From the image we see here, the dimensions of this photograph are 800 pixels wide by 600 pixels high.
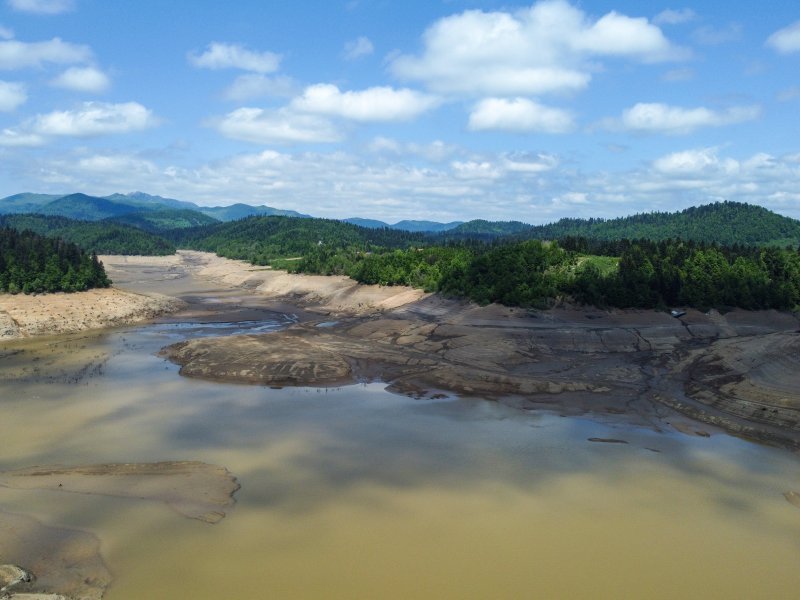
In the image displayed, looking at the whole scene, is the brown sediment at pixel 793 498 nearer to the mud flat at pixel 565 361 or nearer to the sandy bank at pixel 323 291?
the mud flat at pixel 565 361

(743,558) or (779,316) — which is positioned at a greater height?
(779,316)

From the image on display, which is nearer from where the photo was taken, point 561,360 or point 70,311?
point 561,360

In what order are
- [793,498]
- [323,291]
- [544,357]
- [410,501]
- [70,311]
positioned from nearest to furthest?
[410,501], [793,498], [544,357], [70,311], [323,291]

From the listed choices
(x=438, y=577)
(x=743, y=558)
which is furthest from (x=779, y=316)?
(x=438, y=577)

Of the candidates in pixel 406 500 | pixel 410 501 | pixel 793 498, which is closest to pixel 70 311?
pixel 406 500

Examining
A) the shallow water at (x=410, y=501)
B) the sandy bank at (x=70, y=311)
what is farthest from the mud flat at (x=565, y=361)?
the sandy bank at (x=70, y=311)

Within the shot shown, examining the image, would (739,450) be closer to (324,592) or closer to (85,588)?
(324,592)

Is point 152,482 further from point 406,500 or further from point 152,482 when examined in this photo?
point 406,500
